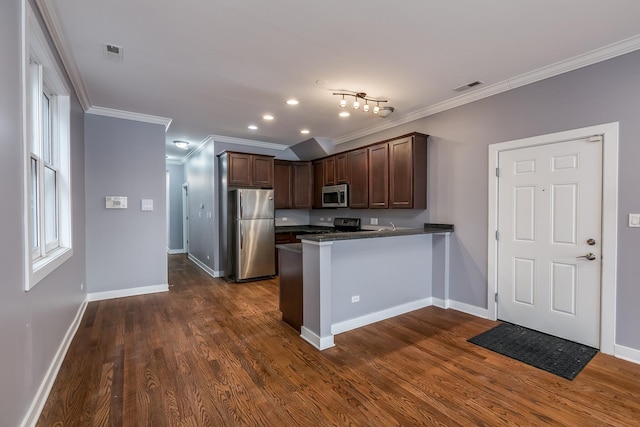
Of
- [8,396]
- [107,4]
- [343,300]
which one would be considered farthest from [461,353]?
[107,4]

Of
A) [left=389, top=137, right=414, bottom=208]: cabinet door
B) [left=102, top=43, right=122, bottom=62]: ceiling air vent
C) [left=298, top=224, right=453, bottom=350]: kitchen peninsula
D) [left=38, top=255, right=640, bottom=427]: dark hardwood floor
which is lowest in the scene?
[left=38, top=255, right=640, bottom=427]: dark hardwood floor

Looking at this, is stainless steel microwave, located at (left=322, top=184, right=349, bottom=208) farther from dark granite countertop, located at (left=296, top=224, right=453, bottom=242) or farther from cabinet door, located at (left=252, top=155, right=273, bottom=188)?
dark granite countertop, located at (left=296, top=224, right=453, bottom=242)

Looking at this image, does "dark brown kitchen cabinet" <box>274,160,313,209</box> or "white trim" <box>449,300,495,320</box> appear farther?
"dark brown kitchen cabinet" <box>274,160,313,209</box>

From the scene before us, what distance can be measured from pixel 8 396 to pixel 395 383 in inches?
90.9

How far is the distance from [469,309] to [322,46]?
11.3 feet

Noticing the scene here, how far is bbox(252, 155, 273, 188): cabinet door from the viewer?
568 cm

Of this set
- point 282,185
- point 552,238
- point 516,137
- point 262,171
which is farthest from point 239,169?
point 552,238

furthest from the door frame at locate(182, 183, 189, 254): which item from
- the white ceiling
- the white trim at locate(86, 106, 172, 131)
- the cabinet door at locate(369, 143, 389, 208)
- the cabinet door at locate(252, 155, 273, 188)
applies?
the cabinet door at locate(369, 143, 389, 208)

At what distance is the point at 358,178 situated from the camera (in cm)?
500

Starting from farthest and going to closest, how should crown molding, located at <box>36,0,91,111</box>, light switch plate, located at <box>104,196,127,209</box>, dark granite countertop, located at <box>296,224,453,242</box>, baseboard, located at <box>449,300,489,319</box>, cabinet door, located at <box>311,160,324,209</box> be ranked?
1. cabinet door, located at <box>311,160,324,209</box>
2. light switch plate, located at <box>104,196,127,209</box>
3. baseboard, located at <box>449,300,489,319</box>
4. dark granite countertop, located at <box>296,224,453,242</box>
5. crown molding, located at <box>36,0,91,111</box>

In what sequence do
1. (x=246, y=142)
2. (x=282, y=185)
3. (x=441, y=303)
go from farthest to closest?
(x=282, y=185)
(x=246, y=142)
(x=441, y=303)

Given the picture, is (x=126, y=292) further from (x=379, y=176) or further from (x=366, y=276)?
(x=379, y=176)

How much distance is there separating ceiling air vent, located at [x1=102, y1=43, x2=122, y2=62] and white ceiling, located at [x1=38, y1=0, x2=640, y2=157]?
58mm

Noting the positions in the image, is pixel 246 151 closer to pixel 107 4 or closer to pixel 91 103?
pixel 91 103
